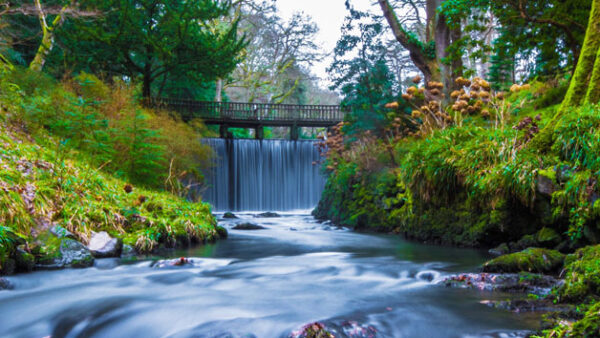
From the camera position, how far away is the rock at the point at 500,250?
5740 mm

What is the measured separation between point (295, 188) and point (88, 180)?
43.5ft

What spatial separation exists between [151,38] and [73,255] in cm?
1056

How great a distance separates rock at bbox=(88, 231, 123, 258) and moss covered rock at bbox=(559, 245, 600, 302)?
5015 mm

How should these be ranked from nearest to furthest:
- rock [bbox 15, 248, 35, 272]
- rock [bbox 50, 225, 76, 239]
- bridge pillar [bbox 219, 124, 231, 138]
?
1. rock [bbox 15, 248, 35, 272]
2. rock [bbox 50, 225, 76, 239]
3. bridge pillar [bbox 219, 124, 231, 138]

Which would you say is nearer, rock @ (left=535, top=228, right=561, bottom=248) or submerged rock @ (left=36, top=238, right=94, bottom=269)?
submerged rock @ (left=36, top=238, right=94, bottom=269)

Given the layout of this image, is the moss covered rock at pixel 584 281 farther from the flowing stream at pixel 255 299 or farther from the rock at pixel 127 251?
the rock at pixel 127 251

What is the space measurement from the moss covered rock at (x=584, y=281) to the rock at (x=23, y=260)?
5.04 m

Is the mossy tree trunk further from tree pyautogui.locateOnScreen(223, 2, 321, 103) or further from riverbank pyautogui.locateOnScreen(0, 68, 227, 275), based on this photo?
tree pyautogui.locateOnScreen(223, 2, 321, 103)

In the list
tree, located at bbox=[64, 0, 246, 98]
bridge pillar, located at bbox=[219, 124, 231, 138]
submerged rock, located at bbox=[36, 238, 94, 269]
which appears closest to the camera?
submerged rock, located at bbox=[36, 238, 94, 269]

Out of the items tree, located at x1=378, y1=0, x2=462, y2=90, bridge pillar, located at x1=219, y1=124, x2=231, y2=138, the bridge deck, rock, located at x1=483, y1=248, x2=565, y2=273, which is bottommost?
rock, located at x1=483, y1=248, x2=565, y2=273

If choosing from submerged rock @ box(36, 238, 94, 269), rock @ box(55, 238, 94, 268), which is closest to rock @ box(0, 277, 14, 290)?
submerged rock @ box(36, 238, 94, 269)

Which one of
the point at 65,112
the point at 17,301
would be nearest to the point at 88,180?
the point at 65,112

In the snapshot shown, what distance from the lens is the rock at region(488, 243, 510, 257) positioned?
226 inches

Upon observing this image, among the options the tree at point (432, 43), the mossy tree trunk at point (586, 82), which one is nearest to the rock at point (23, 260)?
the mossy tree trunk at point (586, 82)
